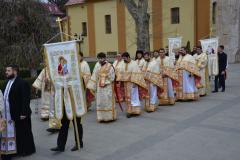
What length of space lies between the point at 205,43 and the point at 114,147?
25.5ft

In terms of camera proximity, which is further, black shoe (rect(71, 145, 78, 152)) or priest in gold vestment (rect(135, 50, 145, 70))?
priest in gold vestment (rect(135, 50, 145, 70))

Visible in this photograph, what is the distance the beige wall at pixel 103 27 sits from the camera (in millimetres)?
36938

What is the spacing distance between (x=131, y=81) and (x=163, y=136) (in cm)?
249

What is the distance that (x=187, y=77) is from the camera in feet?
41.3

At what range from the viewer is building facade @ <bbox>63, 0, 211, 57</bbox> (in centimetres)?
3022

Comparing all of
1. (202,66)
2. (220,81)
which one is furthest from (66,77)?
(220,81)

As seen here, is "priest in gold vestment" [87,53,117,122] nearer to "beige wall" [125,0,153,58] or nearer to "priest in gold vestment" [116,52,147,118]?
"priest in gold vestment" [116,52,147,118]

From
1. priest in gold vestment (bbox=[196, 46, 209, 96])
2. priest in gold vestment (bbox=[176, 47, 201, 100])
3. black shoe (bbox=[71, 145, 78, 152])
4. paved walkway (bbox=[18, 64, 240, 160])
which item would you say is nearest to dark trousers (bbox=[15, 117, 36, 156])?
paved walkway (bbox=[18, 64, 240, 160])

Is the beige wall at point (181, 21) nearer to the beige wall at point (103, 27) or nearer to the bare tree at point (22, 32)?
the beige wall at point (103, 27)

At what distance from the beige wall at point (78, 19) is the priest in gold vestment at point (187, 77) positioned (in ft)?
93.5

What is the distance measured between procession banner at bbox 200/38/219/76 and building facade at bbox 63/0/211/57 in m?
15.7

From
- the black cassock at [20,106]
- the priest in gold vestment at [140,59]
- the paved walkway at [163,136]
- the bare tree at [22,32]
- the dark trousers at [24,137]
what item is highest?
the bare tree at [22,32]

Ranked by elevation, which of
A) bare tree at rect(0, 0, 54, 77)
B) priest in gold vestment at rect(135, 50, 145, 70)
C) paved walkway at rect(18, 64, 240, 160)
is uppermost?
bare tree at rect(0, 0, 54, 77)

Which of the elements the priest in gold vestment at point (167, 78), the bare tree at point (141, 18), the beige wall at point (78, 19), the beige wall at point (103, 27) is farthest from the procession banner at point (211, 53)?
the beige wall at point (78, 19)
